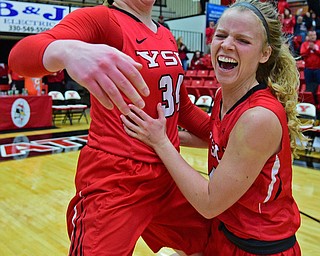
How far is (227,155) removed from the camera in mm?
1302

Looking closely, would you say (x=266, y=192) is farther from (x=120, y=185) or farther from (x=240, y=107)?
(x=120, y=185)

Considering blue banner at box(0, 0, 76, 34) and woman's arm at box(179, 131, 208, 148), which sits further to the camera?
blue banner at box(0, 0, 76, 34)

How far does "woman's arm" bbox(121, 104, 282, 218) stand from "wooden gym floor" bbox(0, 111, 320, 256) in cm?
132

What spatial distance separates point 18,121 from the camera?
7180mm

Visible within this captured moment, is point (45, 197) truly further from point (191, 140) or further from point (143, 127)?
point (143, 127)

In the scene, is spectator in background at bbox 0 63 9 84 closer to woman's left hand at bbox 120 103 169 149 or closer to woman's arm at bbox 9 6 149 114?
woman's left hand at bbox 120 103 169 149

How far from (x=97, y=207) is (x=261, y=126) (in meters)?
0.62

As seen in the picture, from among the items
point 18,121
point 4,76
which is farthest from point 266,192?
point 4,76

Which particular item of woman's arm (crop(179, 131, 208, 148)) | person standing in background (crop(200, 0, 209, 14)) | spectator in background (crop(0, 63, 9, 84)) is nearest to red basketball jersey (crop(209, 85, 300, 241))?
woman's arm (crop(179, 131, 208, 148))

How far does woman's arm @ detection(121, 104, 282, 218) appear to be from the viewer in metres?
1.25

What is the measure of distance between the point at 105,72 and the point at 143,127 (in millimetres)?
552

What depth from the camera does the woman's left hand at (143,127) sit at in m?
1.36

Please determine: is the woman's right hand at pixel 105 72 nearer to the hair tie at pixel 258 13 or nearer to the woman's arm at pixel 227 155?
the woman's arm at pixel 227 155

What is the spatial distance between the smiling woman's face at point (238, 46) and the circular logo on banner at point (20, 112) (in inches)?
249
